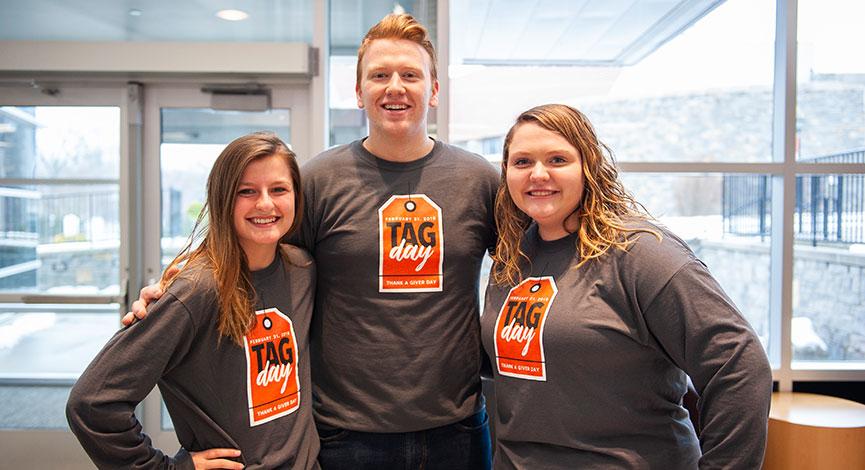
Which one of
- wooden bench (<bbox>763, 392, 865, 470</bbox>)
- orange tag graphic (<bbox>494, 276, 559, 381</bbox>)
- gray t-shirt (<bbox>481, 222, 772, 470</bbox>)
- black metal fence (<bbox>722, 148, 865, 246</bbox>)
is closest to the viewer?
gray t-shirt (<bbox>481, 222, 772, 470</bbox>)

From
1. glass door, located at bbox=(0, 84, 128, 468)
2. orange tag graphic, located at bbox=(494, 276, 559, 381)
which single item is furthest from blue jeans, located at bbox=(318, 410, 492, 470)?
glass door, located at bbox=(0, 84, 128, 468)

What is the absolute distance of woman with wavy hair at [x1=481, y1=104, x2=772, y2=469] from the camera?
3.96 feet

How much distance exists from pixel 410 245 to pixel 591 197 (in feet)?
1.62

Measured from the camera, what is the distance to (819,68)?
3.48 m

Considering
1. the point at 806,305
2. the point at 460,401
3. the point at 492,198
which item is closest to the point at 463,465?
the point at 460,401

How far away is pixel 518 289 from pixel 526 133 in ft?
1.25

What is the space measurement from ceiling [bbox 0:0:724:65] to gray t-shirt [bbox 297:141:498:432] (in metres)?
1.77

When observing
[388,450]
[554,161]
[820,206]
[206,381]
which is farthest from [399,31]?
[820,206]

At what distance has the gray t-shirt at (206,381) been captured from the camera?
1263 mm

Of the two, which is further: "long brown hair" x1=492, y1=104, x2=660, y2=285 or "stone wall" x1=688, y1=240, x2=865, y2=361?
"stone wall" x1=688, y1=240, x2=865, y2=361

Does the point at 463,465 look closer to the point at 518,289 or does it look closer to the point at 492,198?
the point at 518,289

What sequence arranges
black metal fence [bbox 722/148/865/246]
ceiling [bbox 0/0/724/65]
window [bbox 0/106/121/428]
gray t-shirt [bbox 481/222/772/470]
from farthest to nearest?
1. black metal fence [bbox 722/148/865/246]
2. window [bbox 0/106/121/428]
3. ceiling [bbox 0/0/724/65]
4. gray t-shirt [bbox 481/222/772/470]

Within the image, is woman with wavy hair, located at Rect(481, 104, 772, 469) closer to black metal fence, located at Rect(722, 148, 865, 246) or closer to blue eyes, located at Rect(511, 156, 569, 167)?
blue eyes, located at Rect(511, 156, 569, 167)

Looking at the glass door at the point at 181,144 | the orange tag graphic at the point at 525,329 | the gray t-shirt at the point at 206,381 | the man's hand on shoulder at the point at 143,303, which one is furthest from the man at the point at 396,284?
the glass door at the point at 181,144
